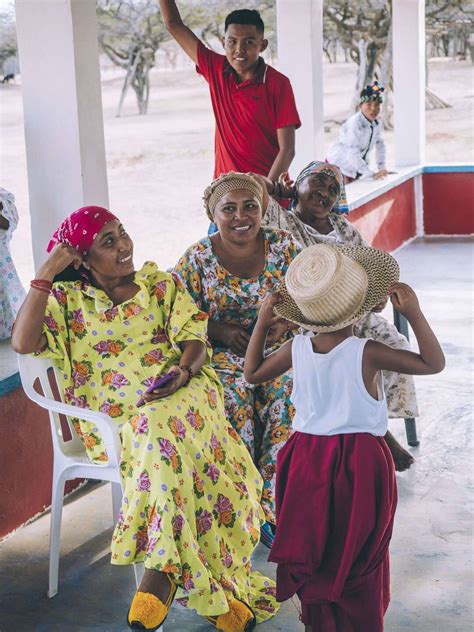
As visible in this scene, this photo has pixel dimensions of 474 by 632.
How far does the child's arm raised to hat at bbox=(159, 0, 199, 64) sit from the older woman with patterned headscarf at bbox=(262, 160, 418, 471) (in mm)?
827

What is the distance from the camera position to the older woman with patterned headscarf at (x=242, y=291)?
3.33m

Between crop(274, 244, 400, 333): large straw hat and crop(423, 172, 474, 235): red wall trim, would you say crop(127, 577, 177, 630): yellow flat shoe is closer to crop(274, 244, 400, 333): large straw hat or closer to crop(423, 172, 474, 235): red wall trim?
crop(274, 244, 400, 333): large straw hat

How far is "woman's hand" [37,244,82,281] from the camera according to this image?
296 centimetres

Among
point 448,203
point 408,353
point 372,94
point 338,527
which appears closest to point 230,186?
point 408,353

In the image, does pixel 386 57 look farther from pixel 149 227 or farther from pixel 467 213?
pixel 467 213

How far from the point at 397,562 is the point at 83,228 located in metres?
1.47

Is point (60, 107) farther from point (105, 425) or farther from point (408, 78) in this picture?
point (408, 78)

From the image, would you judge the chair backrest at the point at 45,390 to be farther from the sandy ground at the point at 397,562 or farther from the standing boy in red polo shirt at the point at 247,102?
the standing boy in red polo shirt at the point at 247,102

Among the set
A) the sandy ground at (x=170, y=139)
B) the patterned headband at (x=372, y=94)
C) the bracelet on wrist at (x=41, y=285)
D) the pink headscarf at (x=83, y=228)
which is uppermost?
the patterned headband at (x=372, y=94)

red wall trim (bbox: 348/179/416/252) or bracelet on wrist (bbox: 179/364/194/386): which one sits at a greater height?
bracelet on wrist (bbox: 179/364/194/386)

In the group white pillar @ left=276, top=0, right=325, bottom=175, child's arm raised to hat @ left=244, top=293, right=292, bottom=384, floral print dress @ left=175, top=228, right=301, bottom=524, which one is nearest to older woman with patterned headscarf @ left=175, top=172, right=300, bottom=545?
floral print dress @ left=175, top=228, right=301, bottom=524

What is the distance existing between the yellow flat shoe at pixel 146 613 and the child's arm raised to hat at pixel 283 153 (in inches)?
88.4

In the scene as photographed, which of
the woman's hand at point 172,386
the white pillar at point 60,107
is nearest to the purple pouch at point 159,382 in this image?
the woman's hand at point 172,386

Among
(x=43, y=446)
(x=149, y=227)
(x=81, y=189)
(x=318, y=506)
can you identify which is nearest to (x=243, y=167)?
(x=81, y=189)
